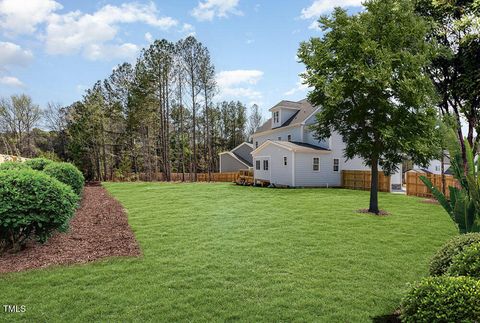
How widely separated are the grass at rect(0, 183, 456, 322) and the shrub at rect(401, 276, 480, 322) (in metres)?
1.25

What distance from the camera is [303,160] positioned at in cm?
2253

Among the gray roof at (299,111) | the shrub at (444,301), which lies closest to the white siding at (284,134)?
the gray roof at (299,111)

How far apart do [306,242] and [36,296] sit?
17.8 ft

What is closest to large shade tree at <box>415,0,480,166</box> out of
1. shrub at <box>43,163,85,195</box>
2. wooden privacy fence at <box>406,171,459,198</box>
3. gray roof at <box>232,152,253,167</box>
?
wooden privacy fence at <box>406,171,459,198</box>

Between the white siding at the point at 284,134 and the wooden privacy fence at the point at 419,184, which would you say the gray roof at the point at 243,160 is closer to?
the white siding at the point at 284,134

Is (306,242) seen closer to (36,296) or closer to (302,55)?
(36,296)

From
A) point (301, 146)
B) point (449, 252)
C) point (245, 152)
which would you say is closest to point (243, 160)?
point (245, 152)

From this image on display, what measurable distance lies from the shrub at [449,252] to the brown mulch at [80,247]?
5227mm

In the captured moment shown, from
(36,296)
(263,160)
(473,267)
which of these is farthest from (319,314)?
(263,160)

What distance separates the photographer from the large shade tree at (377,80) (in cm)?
1086

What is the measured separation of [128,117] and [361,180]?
2607 cm

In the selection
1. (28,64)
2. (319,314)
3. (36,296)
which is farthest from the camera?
(28,64)

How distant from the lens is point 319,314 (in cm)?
388

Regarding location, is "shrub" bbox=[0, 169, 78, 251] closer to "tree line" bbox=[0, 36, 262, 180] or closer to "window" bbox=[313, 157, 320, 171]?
"window" bbox=[313, 157, 320, 171]
